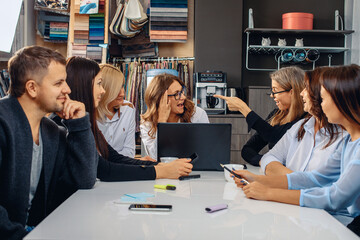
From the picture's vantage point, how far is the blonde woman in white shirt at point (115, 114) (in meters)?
2.89

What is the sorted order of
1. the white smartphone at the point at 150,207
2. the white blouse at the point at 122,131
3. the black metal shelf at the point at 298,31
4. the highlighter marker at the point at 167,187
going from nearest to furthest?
1. the white smartphone at the point at 150,207
2. the highlighter marker at the point at 167,187
3. the white blouse at the point at 122,131
4. the black metal shelf at the point at 298,31

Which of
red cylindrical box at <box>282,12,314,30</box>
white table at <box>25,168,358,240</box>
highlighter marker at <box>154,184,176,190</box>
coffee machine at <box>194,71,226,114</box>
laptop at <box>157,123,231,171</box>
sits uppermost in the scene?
red cylindrical box at <box>282,12,314,30</box>

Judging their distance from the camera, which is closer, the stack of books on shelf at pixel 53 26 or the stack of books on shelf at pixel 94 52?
the stack of books on shelf at pixel 94 52

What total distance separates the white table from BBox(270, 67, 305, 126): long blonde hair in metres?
1.33

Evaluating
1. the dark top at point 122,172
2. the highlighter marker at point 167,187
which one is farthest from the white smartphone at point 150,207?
the dark top at point 122,172

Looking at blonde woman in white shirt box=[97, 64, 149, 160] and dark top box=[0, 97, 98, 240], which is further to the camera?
blonde woman in white shirt box=[97, 64, 149, 160]

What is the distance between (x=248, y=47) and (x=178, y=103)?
6.52 ft

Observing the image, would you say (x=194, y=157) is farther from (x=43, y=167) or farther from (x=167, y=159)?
(x=43, y=167)

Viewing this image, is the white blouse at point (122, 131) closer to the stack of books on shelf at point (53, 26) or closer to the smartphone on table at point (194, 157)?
the smartphone on table at point (194, 157)

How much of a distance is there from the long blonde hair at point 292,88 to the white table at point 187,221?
1.33 metres

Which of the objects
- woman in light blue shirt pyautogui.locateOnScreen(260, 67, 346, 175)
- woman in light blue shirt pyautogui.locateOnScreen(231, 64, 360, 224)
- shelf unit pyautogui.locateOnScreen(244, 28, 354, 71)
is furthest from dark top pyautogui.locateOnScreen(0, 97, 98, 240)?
shelf unit pyautogui.locateOnScreen(244, 28, 354, 71)

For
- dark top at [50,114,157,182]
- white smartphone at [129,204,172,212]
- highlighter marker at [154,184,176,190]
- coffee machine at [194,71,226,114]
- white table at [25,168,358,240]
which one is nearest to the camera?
white table at [25,168,358,240]

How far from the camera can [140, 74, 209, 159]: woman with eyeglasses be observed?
10.4 ft

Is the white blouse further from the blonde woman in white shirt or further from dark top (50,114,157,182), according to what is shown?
dark top (50,114,157,182)
